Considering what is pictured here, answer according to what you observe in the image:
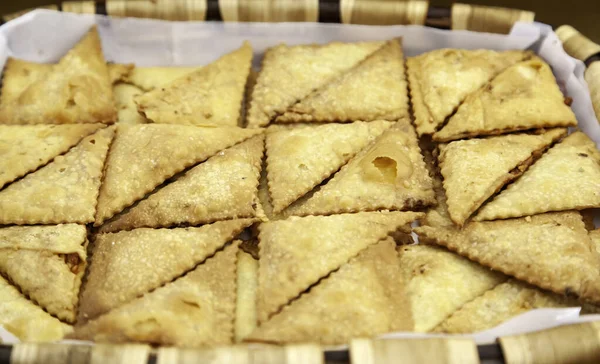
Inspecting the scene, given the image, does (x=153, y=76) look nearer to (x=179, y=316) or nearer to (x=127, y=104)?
(x=127, y=104)

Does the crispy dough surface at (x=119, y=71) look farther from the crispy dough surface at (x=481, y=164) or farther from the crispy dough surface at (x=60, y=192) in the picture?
the crispy dough surface at (x=481, y=164)

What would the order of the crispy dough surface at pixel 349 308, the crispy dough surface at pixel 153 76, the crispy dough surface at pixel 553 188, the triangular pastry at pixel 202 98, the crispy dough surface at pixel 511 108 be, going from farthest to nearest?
the crispy dough surface at pixel 153 76 → the triangular pastry at pixel 202 98 → the crispy dough surface at pixel 511 108 → the crispy dough surface at pixel 553 188 → the crispy dough surface at pixel 349 308

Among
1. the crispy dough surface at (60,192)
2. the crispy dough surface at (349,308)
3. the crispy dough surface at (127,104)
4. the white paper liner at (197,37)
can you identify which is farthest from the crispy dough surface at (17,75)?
the crispy dough surface at (349,308)

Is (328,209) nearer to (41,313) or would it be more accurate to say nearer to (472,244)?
(472,244)

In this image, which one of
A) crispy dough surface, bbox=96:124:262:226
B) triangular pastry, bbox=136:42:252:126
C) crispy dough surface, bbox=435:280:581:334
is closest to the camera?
crispy dough surface, bbox=435:280:581:334

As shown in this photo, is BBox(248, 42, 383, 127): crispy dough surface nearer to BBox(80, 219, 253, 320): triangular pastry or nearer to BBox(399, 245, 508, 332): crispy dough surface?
BBox(80, 219, 253, 320): triangular pastry

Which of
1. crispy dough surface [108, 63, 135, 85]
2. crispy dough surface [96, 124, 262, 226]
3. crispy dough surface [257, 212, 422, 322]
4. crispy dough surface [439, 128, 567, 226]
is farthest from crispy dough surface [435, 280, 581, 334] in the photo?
crispy dough surface [108, 63, 135, 85]

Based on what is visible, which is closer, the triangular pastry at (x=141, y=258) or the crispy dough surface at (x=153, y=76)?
the triangular pastry at (x=141, y=258)

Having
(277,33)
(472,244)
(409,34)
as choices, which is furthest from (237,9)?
(472,244)
